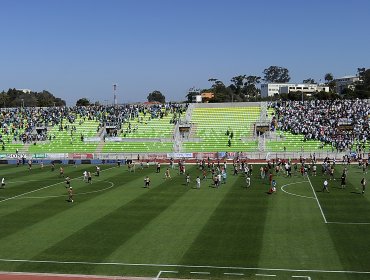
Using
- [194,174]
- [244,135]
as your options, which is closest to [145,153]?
[244,135]

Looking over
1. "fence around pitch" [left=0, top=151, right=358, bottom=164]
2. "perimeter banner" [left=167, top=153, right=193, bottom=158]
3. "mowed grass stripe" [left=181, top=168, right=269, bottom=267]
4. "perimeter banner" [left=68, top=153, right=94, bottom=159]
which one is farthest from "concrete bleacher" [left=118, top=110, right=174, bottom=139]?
"mowed grass stripe" [left=181, top=168, right=269, bottom=267]

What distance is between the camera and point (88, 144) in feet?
269

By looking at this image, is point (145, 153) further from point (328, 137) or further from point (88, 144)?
point (328, 137)

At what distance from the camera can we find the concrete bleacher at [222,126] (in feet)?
255

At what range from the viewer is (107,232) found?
1105 inches

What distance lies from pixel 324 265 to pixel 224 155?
50320mm

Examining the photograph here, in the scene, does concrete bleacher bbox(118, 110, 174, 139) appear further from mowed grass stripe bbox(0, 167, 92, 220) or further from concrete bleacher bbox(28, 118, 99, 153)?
mowed grass stripe bbox(0, 167, 92, 220)

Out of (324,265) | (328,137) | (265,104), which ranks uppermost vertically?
(265,104)

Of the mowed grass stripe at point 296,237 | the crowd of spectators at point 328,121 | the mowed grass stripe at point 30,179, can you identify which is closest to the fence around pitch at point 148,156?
the crowd of spectators at point 328,121

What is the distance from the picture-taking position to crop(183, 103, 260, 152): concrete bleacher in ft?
255

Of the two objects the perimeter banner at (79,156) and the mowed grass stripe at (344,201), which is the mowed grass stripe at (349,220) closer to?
the mowed grass stripe at (344,201)

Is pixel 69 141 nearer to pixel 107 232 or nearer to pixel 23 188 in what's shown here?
pixel 23 188

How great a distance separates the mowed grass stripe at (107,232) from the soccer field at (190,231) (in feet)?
0.19

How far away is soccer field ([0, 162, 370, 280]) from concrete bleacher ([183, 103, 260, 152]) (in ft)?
104
